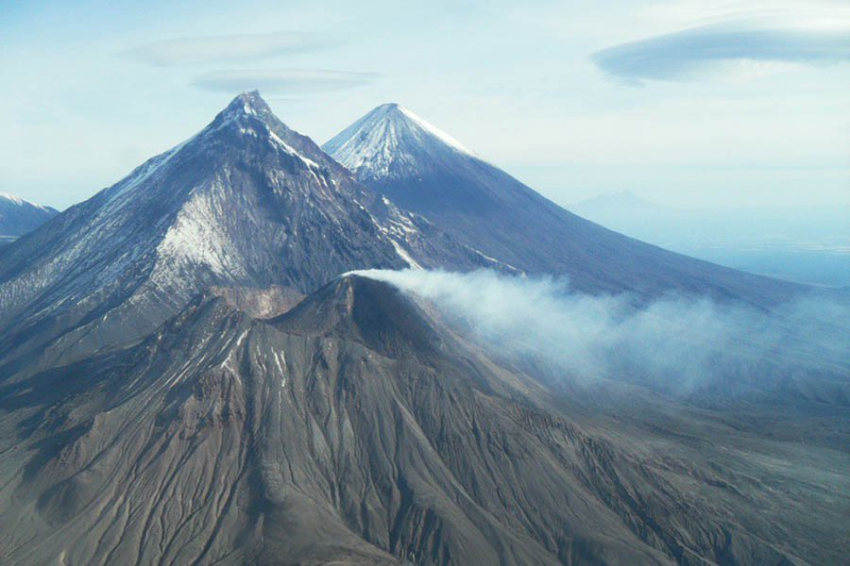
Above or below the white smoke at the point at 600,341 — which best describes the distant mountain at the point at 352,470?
below

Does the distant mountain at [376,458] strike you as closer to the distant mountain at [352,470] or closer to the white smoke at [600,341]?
the distant mountain at [352,470]

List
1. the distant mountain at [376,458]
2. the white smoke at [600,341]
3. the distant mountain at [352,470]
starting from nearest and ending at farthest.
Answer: the distant mountain at [352,470] → the distant mountain at [376,458] → the white smoke at [600,341]

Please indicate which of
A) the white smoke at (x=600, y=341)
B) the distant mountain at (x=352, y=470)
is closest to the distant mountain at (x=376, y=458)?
the distant mountain at (x=352, y=470)

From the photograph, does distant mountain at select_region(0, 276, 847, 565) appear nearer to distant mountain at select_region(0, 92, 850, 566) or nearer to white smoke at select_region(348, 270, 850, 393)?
distant mountain at select_region(0, 92, 850, 566)

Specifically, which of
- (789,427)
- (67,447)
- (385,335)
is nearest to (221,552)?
(67,447)

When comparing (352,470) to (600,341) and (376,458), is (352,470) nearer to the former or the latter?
(376,458)

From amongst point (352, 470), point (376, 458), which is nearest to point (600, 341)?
point (376, 458)

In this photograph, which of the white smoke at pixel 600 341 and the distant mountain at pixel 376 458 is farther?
the white smoke at pixel 600 341
